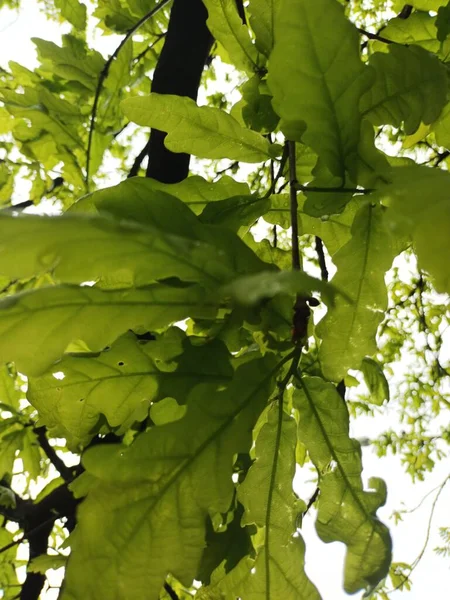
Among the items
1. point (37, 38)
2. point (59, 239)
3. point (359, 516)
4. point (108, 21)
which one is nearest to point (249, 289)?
point (59, 239)

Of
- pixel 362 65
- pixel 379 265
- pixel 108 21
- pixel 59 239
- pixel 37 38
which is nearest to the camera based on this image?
pixel 59 239

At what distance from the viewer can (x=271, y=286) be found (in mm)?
253

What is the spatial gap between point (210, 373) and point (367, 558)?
205 mm

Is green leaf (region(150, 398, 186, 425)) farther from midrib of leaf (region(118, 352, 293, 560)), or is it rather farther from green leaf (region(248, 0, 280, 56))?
green leaf (region(248, 0, 280, 56))

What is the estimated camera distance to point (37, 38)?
937 millimetres

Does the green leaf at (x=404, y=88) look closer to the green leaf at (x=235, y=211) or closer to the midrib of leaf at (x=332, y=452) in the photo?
the green leaf at (x=235, y=211)

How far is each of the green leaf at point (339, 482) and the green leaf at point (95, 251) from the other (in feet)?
0.70

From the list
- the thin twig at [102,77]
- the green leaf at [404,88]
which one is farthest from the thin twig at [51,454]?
the green leaf at [404,88]

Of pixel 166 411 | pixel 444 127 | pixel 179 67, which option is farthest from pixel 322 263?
pixel 166 411

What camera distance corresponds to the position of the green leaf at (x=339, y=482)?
18.2 inches

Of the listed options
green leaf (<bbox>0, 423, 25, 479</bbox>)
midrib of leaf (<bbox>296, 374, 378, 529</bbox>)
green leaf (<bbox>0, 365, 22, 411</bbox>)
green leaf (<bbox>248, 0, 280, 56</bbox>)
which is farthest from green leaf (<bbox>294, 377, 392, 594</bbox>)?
green leaf (<bbox>0, 365, 22, 411</bbox>)

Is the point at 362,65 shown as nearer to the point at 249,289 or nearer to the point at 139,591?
the point at 249,289

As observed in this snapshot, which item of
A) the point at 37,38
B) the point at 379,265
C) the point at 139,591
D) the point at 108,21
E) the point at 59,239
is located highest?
the point at 108,21

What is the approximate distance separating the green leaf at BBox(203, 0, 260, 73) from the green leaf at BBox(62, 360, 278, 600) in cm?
35
